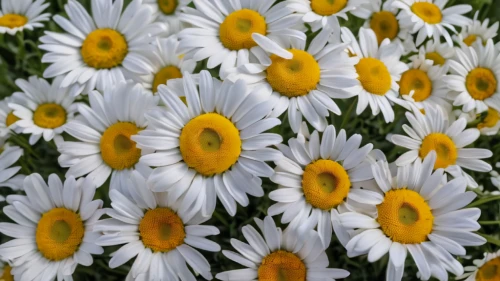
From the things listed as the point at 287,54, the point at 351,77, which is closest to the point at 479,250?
the point at 351,77

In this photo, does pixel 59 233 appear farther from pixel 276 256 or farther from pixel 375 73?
pixel 375 73

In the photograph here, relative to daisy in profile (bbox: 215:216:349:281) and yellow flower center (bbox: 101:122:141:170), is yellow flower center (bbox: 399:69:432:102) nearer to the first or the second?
daisy in profile (bbox: 215:216:349:281)

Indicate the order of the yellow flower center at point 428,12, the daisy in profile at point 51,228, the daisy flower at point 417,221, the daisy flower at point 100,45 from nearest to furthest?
the daisy flower at point 417,221 < the daisy in profile at point 51,228 < the daisy flower at point 100,45 < the yellow flower center at point 428,12

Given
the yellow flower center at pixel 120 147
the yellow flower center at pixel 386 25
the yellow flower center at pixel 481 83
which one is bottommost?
the yellow flower center at pixel 120 147

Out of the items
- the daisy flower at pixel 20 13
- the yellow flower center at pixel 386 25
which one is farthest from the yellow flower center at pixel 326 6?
the daisy flower at pixel 20 13

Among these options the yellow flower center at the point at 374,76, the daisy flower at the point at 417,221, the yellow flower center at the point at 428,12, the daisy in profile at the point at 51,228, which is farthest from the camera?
the yellow flower center at the point at 428,12

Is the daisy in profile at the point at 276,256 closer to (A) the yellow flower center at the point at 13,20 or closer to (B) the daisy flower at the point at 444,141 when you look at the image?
(B) the daisy flower at the point at 444,141

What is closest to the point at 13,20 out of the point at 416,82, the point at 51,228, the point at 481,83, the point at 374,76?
the point at 51,228
